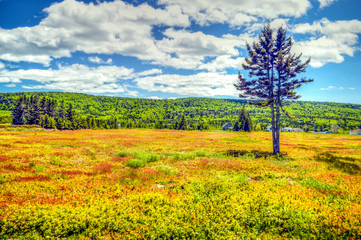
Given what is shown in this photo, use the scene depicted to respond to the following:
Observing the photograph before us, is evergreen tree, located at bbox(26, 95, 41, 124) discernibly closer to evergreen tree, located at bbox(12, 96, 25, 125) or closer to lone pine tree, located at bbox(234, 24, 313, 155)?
evergreen tree, located at bbox(12, 96, 25, 125)

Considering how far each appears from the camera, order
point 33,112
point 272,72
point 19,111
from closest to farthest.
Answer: point 272,72
point 33,112
point 19,111

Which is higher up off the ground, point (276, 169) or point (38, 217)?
point (38, 217)

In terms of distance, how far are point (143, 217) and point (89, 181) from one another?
492 centimetres

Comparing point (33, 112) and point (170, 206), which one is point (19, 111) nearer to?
point (33, 112)

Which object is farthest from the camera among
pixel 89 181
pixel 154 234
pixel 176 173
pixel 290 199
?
pixel 176 173

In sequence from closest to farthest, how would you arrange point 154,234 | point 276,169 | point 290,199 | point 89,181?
1. point 154,234
2. point 290,199
3. point 89,181
4. point 276,169

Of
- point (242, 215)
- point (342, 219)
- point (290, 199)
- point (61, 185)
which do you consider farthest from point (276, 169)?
point (61, 185)

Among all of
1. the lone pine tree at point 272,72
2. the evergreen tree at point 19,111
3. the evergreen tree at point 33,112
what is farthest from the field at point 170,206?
the evergreen tree at point 19,111

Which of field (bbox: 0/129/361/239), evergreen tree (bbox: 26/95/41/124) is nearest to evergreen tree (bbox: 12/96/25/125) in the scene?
evergreen tree (bbox: 26/95/41/124)

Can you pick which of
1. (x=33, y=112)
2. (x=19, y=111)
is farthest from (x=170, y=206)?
(x=19, y=111)

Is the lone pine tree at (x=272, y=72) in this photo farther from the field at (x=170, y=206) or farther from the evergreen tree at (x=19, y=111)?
the evergreen tree at (x=19, y=111)

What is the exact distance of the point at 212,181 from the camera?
30.3ft

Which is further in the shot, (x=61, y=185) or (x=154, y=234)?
(x=61, y=185)

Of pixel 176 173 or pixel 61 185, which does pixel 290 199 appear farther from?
pixel 61 185
